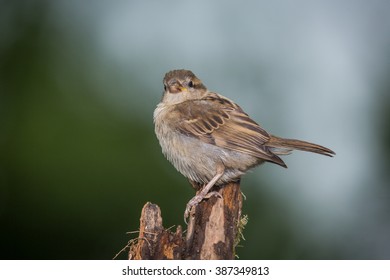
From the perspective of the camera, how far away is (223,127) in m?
7.57

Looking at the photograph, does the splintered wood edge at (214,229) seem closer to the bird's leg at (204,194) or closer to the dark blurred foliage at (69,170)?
the bird's leg at (204,194)

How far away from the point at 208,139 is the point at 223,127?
0.63 feet

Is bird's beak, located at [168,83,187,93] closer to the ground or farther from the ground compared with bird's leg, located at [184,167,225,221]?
farther from the ground

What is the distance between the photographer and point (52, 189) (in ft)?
32.0

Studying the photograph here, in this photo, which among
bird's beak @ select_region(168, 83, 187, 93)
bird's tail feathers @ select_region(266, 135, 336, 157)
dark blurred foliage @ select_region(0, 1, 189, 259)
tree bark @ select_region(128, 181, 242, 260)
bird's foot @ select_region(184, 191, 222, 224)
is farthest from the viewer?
dark blurred foliage @ select_region(0, 1, 189, 259)

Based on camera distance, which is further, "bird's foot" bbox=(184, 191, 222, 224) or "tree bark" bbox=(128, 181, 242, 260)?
"bird's foot" bbox=(184, 191, 222, 224)

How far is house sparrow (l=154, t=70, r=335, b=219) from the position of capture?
7391mm

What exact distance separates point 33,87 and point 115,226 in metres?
2.78

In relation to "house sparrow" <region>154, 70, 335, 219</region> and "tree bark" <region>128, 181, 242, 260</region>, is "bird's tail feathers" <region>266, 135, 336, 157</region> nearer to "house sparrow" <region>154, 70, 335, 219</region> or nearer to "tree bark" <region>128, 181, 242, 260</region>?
"house sparrow" <region>154, 70, 335, 219</region>

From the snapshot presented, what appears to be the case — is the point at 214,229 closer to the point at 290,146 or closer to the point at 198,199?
the point at 198,199

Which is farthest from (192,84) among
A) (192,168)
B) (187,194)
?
(187,194)

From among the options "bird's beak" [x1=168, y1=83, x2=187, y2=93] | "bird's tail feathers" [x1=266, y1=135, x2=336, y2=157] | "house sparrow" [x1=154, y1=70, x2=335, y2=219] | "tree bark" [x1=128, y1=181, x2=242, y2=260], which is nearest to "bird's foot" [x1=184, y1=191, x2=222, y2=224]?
"house sparrow" [x1=154, y1=70, x2=335, y2=219]

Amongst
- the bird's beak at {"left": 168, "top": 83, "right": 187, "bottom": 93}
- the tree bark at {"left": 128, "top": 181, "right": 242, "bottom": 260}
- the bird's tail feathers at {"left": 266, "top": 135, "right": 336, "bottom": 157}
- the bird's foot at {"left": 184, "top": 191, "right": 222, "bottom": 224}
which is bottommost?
the tree bark at {"left": 128, "top": 181, "right": 242, "bottom": 260}

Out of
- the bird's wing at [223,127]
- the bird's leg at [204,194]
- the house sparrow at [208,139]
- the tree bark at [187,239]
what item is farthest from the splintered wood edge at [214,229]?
the bird's wing at [223,127]
